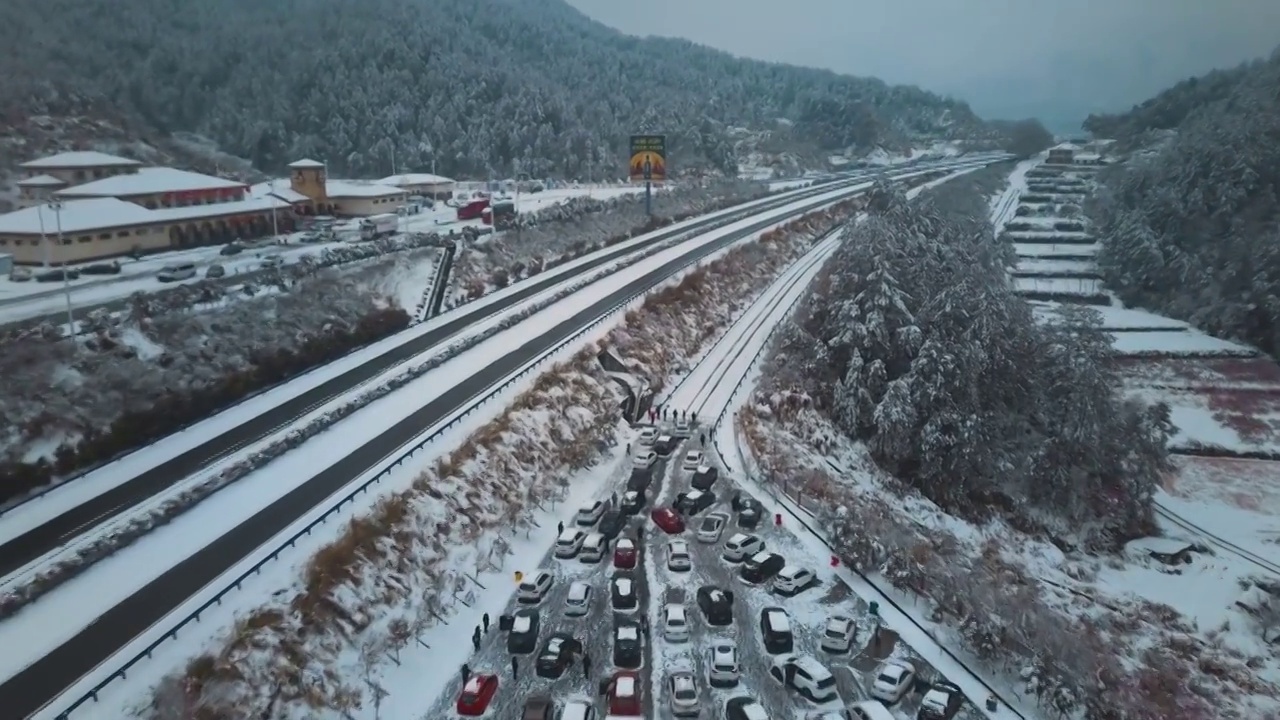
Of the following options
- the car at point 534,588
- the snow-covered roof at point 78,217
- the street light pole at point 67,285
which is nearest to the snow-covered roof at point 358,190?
the snow-covered roof at point 78,217

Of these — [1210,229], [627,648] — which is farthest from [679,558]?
[1210,229]

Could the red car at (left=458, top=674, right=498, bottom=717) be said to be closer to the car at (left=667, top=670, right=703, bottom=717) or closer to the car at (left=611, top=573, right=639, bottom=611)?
the car at (left=667, top=670, right=703, bottom=717)

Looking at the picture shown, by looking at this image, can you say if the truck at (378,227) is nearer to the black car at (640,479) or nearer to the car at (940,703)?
the black car at (640,479)

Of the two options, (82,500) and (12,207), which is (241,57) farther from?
(82,500)

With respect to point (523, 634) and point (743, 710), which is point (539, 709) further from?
point (743, 710)

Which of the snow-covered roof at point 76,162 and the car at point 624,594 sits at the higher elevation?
the snow-covered roof at point 76,162
